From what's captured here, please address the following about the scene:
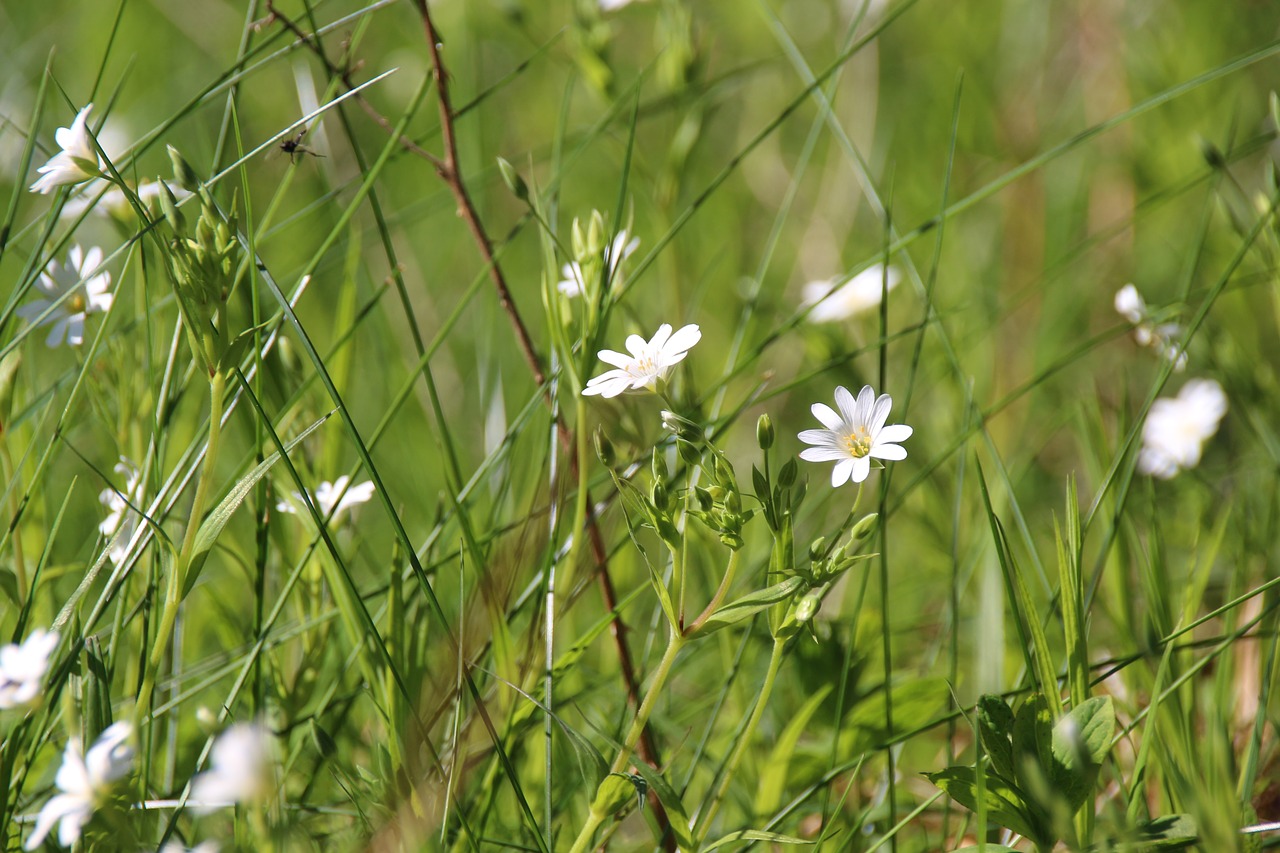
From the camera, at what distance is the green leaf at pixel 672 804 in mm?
924

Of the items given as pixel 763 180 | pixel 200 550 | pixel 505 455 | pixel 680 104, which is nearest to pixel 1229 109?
pixel 763 180

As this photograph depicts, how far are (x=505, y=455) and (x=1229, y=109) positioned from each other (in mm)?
2358

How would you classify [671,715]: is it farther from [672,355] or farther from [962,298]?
[962,298]

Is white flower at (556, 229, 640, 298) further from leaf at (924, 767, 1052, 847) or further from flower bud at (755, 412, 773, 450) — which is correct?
leaf at (924, 767, 1052, 847)

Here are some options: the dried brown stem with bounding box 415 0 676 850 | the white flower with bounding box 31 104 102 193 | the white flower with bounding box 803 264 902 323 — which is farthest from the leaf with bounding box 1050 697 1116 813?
the white flower with bounding box 803 264 902 323

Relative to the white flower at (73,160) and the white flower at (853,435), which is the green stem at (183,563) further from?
the white flower at (853,435)

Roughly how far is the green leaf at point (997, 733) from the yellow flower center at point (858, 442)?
0.27 meters

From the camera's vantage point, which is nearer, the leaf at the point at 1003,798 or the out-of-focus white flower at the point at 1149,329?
the leaf at the point at 1003,798

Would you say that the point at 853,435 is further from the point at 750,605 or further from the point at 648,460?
the point at 648,460

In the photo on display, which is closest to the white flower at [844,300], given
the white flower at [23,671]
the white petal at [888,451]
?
the white petal at [888,451]

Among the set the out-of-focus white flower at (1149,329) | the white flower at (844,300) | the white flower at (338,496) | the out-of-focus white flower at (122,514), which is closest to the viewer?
the out-of-focus white flower at (122,514)

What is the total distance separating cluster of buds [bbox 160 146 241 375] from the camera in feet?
3.27

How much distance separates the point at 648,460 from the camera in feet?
4.30

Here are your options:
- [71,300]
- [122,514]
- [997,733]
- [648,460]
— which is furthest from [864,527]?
[71,300]
